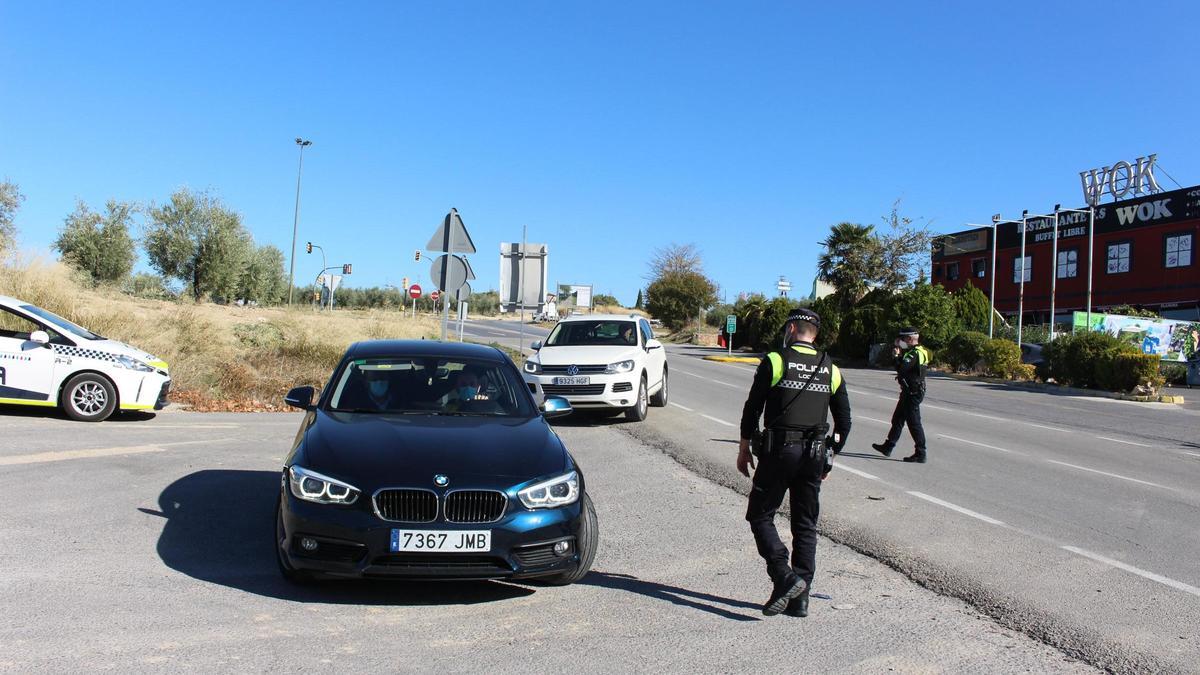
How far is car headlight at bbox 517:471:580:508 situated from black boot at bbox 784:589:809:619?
4.17 ft

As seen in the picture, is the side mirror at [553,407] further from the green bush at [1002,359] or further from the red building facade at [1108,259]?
the red building facade at [1108,259]

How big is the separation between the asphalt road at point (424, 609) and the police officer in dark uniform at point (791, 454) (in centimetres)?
26

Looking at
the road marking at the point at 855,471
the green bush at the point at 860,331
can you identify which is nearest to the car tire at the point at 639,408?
the road marking at the point at 855,471

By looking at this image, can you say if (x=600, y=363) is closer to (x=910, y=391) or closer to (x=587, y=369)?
(x=587, y=369)

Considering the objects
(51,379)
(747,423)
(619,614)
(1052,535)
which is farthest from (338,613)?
(51,379)

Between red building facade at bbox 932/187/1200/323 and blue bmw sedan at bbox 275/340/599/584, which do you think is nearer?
blue bmw sedan at bbox 275/340/599/584

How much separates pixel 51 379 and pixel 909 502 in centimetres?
1032

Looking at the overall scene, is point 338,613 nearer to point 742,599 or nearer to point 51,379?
point 742,599

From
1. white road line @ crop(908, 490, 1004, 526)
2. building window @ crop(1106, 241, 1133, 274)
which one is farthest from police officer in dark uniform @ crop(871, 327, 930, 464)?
building window @ crop(1106, 241, 1133, 274)

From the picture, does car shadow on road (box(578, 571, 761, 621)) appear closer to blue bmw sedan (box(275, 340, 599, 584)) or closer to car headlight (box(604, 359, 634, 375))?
blue bmw sedan (box(275, 340, 599, 584))

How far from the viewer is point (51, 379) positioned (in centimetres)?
1152

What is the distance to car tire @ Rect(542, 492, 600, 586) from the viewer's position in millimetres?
5062

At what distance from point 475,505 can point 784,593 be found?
167 centimetres

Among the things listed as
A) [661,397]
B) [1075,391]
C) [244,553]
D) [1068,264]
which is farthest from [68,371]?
[1068,264]
